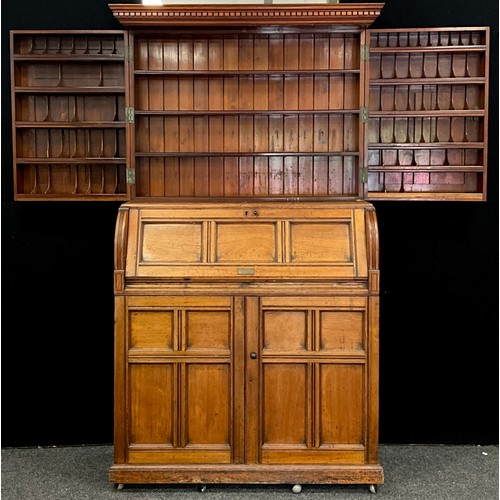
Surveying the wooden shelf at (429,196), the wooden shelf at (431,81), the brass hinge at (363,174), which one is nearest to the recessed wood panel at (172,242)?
the brass hinge at (363,174)

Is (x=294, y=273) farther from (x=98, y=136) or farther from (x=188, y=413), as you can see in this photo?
(x=98, y=136)

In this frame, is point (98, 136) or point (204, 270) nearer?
point (204, 270)

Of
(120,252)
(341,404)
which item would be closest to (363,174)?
(341,404)

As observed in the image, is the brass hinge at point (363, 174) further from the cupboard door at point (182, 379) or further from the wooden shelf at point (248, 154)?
the cupboard door at point (182, 379)

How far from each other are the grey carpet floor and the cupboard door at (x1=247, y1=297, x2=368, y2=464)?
0.21 m

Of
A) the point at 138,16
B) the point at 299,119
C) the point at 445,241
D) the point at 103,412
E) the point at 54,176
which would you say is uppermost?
the point at 138,16

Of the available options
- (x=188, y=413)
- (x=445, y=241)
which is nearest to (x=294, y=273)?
(x=188, y=413)

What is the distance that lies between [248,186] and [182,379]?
124 cm

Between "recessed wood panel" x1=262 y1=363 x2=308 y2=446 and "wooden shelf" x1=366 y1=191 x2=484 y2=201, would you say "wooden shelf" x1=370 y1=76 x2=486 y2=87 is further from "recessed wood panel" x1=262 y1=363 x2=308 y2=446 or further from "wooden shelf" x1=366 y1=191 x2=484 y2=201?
"recessed wood panel" x1=262 y1=363 x2=308 y2=446

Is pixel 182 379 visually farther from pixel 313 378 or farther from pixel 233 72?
pixel 233 72

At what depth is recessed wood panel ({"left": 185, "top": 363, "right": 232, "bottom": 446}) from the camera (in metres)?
3.76

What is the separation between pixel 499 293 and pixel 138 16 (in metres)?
2.76

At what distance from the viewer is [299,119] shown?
13.9ft

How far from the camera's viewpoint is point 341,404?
148 inches
